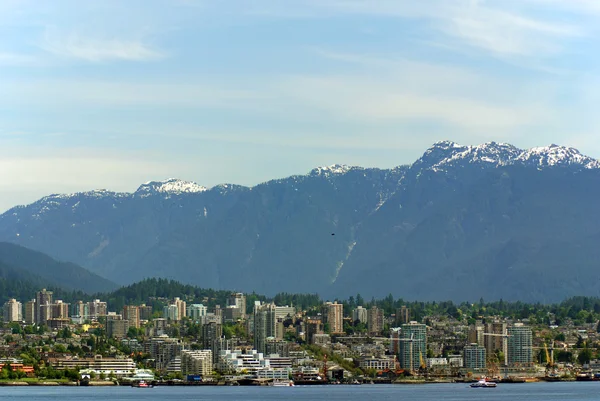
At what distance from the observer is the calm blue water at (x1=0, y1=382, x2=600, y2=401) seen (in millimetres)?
134125

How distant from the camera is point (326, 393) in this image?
5664 inches

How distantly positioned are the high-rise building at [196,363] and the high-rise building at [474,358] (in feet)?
102

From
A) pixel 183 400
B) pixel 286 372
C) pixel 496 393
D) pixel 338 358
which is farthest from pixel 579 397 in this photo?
pixel 338 358

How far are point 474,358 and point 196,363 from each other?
34297 millimetres

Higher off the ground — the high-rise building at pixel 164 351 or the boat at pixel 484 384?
the high-rise building at pixel 164 351

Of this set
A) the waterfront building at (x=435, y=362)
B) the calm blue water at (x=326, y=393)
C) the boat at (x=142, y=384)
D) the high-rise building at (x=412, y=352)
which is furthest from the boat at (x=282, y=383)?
the waterfront building at (x=435, y=362)

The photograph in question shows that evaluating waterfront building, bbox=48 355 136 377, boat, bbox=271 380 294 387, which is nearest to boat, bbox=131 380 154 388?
waterfront building, bbox=48 355 136 377

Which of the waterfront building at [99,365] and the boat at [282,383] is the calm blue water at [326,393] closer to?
the boat at [282,383]

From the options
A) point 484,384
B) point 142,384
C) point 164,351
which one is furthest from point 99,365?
point 484,384

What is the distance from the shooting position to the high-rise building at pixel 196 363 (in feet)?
591

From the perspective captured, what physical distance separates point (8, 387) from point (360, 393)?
3849 centimetres

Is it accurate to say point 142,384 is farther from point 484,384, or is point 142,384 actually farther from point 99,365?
point 484,384

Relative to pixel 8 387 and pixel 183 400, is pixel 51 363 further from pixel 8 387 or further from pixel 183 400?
pixel 183 400

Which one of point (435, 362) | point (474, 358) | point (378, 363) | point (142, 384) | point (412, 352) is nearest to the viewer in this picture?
point (142, 384)
